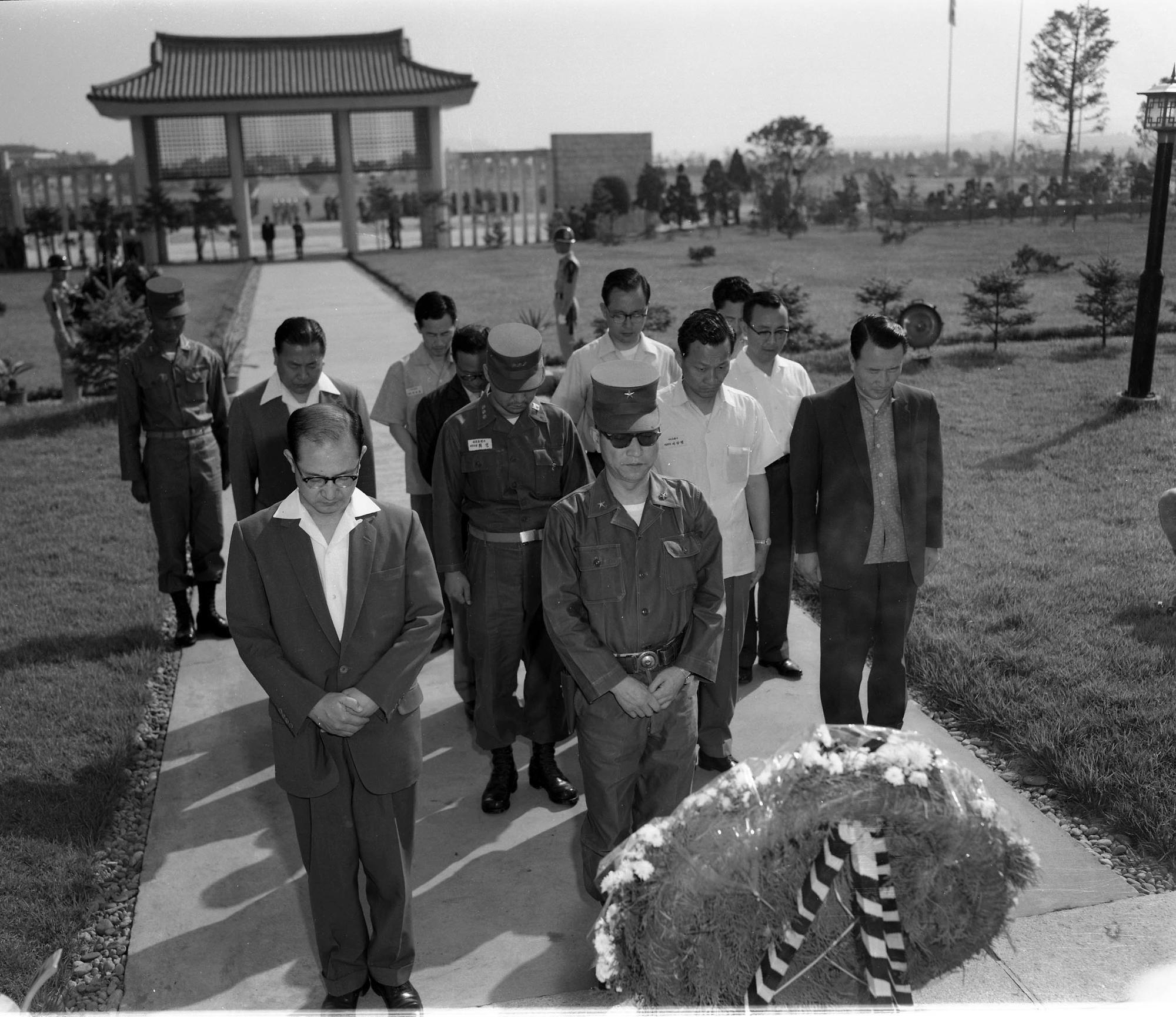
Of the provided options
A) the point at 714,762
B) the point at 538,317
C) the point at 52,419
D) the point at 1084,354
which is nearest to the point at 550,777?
the point at 714,762

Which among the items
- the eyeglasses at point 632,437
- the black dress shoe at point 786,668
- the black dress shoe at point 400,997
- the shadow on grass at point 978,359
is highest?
the eyeglasses at point 632,437

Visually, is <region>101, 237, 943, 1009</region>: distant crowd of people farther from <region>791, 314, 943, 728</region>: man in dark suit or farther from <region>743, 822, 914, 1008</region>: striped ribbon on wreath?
<region>743, 822, 914, 1008</region>: striped ribbon on wreath

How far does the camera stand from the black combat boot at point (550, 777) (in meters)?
4.42

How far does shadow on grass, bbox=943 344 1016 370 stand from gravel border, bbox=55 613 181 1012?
1060 centimetres

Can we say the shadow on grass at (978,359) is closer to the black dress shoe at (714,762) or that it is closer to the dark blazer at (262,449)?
the black dress shoe at (714,762)

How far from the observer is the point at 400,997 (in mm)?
3234

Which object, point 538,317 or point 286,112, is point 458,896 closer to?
point 538,317

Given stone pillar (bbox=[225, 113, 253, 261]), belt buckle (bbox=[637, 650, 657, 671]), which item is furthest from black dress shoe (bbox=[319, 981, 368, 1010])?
stone pillar (bbox=[225, 113, 253, 261])

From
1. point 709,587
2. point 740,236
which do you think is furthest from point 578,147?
point 709,587

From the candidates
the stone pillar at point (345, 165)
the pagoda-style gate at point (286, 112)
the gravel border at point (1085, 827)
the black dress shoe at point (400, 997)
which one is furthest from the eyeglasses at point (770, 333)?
the pagoda-style gate at point (286, 112)

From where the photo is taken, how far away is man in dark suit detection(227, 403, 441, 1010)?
3061 mm

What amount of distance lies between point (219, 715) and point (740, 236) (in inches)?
1596

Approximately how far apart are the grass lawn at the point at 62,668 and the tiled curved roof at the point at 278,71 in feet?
101

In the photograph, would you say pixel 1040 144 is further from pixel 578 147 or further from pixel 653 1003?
pixel 653 1003
